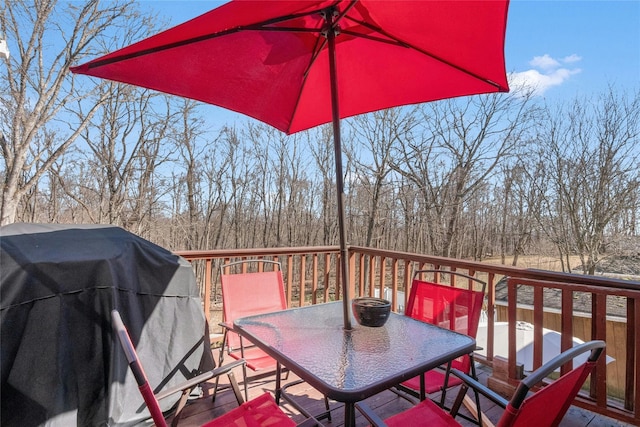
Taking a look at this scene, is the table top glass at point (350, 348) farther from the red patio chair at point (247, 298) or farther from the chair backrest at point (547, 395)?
the red patio chair at point (247, 298)

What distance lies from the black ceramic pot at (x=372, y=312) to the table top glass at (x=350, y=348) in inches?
1.5

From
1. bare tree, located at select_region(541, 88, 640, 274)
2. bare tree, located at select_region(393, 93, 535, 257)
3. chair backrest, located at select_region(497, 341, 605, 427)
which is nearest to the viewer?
chair backrest, located at select_region(497, 341, 605, 427)

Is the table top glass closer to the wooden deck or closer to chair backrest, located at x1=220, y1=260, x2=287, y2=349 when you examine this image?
chair backrest, located at x1=220, y1=260, x2=287, y2=349

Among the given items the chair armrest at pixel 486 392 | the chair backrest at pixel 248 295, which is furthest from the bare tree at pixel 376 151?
the chair armrest at pixel 486 392

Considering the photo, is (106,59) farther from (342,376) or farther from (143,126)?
(143,126)

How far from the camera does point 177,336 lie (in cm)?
239

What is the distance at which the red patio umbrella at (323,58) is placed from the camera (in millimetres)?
1526

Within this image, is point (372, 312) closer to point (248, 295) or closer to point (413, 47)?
point (248, 295)

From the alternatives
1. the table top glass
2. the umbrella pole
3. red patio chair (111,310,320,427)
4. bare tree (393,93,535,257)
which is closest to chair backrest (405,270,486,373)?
the table top glass

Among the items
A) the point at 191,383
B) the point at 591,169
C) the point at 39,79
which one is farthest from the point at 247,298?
the point at 591,169

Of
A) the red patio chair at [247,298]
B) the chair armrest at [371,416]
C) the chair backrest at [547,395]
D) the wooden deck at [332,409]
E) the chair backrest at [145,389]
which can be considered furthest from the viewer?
the red patio chair at [247,298]

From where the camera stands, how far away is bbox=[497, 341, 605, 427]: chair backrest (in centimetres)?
92

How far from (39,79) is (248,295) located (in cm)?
1058

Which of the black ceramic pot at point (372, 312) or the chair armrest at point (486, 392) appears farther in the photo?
the black ceramic pot at point (372, 312)
